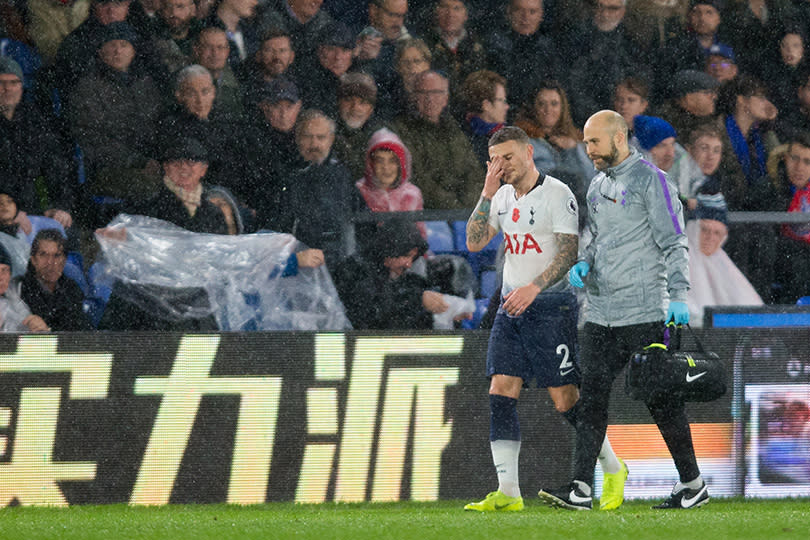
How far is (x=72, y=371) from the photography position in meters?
6.48

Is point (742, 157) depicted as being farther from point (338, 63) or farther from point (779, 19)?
point (338, 63)

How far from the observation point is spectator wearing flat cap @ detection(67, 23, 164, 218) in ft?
25.7

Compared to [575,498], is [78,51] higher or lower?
higher

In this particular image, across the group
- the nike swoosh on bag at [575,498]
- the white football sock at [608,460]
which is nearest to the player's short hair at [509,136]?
the white football sock at [608,460]

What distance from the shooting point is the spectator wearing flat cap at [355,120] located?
26.9 ft

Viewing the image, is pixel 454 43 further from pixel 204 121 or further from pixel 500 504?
pixel 500 504

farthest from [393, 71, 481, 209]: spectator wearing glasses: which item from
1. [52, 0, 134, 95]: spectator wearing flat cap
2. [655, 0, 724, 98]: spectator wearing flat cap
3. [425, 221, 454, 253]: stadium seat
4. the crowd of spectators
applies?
[52, 0, 134, 95]: spectator wearing flat cap

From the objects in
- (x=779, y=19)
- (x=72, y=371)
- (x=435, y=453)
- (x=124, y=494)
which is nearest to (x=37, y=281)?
(x=72, y=371)

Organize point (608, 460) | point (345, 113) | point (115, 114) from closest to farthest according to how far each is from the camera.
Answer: point (608, 460) < point (115, 114) < point (345, 113)

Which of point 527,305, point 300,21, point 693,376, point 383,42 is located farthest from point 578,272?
point 300,21

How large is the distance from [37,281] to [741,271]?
4.23m

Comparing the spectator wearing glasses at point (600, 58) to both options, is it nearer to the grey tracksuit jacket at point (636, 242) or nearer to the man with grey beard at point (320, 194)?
the man with grey beard at point (320, 194)

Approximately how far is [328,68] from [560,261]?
3119mm

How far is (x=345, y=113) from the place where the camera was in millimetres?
8328
